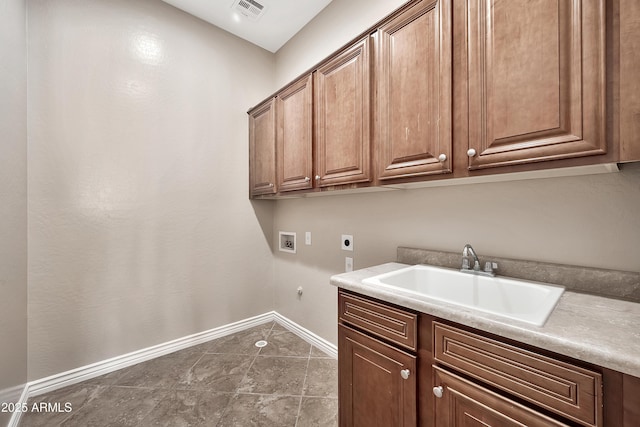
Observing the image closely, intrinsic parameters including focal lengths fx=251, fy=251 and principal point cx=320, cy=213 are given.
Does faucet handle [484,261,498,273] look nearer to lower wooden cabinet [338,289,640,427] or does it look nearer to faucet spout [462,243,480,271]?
faucet spout [462,243,480,271]

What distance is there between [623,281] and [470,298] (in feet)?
1.75

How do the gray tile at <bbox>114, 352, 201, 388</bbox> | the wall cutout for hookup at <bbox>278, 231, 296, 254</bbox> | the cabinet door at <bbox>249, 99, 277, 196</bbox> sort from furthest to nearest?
the wall cutout for hookup at <bbox>278, 231, 296, 254</bbox> < the cabinet door at <bbox>249, 99, 277, 196</bbox> < the gray tile at <bbox>114, 352, 201, 388</bbox>

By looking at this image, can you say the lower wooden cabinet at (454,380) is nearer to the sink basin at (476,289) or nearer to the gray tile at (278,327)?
the sink basin at (476,289)

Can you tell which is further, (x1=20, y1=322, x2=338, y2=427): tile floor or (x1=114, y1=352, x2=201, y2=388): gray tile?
(x1=114, y1=352, x2=201, y2=388): gray tile

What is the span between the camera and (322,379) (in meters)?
1.81

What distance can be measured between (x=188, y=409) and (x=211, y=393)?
0.16 m

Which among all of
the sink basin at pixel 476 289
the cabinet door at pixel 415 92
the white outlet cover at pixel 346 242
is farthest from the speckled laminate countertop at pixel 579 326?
the white outlet cover at pixel 346 242

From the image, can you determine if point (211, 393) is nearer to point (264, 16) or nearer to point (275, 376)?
point (275, 376)

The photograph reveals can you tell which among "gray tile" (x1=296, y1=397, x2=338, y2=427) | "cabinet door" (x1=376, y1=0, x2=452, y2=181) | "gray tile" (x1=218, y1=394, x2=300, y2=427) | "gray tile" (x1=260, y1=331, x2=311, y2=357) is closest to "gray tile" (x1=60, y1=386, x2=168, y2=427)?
"gray tile" (x1=218, y1=394, x2=300, y2=427)

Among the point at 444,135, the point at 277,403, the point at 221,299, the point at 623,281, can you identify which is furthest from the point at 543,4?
the point at 221,299

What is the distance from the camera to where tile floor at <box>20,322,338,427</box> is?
4.79 ft

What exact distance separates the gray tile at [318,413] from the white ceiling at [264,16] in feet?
10.0

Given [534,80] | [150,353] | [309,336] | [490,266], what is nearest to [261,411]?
[309,336]

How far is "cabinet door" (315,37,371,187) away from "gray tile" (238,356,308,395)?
4.63ft
